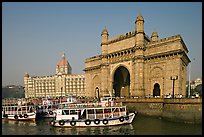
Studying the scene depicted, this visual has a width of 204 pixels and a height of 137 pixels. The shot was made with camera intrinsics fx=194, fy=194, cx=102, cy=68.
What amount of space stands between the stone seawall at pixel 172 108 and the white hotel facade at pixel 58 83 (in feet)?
307

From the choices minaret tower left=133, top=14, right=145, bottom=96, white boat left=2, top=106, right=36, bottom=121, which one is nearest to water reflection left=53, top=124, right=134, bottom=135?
white boat left=2, top=106, right=36, bottom=121

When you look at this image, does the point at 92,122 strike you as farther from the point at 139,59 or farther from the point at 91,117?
the point at 139,59

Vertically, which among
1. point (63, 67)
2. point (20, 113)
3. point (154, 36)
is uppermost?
point (154, 36)

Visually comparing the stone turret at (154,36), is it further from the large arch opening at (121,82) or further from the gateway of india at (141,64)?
the large arch opening at (121,82)

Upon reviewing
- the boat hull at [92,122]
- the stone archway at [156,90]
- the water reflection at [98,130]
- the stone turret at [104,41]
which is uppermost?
the stone turret at [104,41]

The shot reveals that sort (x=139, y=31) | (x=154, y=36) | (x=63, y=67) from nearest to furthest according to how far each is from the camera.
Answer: (x=139, y=31) → (x=154, y=36) → (x=63, y=67)

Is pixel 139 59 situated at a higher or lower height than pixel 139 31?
lower

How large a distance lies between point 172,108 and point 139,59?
1763 centimetres

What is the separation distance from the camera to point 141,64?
147 feet

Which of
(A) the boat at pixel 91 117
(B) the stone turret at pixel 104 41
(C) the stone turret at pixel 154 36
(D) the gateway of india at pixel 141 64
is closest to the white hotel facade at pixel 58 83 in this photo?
(D) the gateway of india at pixel 141 64

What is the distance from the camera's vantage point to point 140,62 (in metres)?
44.9

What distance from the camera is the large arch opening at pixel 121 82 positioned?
55.7m

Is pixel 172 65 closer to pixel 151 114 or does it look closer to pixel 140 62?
pixel 140 62

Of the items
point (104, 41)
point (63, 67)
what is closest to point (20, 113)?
point (104, 41)
